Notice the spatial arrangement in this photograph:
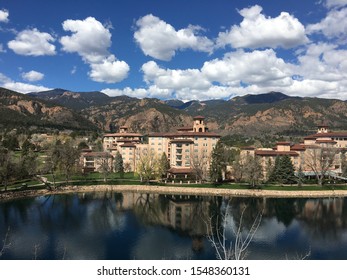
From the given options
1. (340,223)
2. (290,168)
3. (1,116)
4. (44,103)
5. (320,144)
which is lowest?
(340,223)

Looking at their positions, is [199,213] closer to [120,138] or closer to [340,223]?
[340,223]

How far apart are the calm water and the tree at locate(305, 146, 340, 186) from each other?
9.87 m

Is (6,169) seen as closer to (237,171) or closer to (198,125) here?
(198,125)

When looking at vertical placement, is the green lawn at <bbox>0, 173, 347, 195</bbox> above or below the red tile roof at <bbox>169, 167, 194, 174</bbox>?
below

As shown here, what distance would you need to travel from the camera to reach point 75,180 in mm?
59312

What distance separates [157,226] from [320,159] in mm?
40342

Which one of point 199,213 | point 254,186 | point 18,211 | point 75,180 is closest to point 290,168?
point 254,186

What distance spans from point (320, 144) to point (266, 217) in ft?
127

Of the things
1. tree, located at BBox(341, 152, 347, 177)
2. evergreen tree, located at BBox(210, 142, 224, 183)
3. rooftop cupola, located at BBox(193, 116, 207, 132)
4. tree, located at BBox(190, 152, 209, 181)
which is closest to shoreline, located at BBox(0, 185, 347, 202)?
evergreen tree, located at BBox(210, 142, 224, 183)

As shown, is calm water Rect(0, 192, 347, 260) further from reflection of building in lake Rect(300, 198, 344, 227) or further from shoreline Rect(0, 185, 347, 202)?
shoreline Rect(0, 185, 347, 202)

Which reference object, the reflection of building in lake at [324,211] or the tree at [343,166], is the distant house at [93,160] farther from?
the tree at [343,166]

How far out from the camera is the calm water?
26891 millimetres

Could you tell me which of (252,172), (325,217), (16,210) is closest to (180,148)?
(252,172)

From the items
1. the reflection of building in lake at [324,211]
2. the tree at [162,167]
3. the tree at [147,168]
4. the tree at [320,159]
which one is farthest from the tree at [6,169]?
the tree at [320,159]
